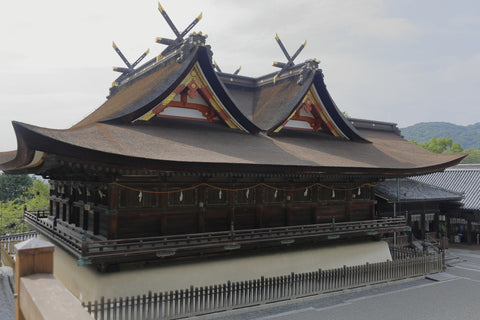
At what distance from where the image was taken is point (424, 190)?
25.7 m

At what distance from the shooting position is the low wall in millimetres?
12695

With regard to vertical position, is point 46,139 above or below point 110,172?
above

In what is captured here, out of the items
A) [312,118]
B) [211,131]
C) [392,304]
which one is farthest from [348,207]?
[211,131]

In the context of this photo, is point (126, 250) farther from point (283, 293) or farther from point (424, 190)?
point (424, 190)

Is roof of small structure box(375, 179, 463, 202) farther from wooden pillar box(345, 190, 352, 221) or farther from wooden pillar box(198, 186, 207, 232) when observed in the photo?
wooden pillar box(198, 186, 207, 232)

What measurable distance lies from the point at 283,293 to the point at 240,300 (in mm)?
2052

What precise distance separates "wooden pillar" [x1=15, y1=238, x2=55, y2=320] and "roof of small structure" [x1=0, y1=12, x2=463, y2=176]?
6848 millimetres

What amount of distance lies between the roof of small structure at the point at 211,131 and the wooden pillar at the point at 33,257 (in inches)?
270

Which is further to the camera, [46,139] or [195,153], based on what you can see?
[195,153]

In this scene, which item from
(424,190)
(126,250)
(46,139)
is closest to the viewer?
(46,139)

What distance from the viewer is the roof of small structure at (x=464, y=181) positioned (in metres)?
27.8

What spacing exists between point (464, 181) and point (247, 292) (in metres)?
25.1

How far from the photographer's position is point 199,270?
1434 cm

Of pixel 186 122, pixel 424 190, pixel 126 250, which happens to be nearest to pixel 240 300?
pixel 126 250
